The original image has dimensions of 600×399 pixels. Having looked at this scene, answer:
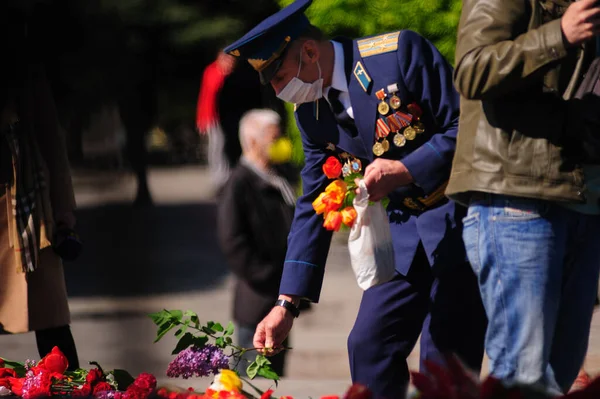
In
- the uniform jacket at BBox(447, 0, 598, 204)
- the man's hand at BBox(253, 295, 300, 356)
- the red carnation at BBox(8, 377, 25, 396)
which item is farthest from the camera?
the red carnation at BBox(8, 377, 25, 396)

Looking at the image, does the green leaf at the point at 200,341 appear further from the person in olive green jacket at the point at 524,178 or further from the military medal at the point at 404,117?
the person in olive green jacket at the point at 524,178

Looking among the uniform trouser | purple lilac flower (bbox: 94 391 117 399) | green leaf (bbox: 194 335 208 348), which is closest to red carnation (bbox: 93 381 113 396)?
purple lilac flower (bbox: 94 391 117 399)

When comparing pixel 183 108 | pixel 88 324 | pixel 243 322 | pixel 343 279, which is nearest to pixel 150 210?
pixel 183 108

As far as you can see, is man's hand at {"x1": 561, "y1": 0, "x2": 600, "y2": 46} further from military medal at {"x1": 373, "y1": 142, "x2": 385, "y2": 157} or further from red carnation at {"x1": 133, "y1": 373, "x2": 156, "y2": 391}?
red carnation at {"x1": 133, "y1": 373, "x2": 156, "y2": 391}

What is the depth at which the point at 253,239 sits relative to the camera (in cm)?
520

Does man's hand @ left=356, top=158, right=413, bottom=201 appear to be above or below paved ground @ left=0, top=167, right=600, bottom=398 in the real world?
above

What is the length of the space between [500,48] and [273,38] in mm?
955

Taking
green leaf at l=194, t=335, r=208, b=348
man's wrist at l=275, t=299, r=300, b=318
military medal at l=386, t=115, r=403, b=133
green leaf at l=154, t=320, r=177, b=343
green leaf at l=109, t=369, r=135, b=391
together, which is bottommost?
green leaf at l=109, t=369, r=135, b=391

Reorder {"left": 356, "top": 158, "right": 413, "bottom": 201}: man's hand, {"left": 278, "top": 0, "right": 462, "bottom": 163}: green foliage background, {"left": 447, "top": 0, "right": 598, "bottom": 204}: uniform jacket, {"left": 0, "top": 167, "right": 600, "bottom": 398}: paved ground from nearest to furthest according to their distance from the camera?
1. {"left": 447, "top": 0, "right": 598, "bottom": 204}: uniform jacket
2. {"left": 356, "top": 158, "right": 413, "bottom": 201}: man's hand
3. {"left": 0, "top": 167, "right": 600, "bottom": 398}: paved ground
4. {"left": 278, "top": 0, "right": 462, "bottom": 163}: green foliage background

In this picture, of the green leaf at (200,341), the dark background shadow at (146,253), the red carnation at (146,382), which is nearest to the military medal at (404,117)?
the green leaf at (200,341)

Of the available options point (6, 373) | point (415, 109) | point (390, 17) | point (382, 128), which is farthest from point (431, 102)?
point (390, 17)

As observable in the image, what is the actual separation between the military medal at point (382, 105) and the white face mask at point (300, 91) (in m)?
0.20

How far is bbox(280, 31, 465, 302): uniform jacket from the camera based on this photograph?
3.34 metres

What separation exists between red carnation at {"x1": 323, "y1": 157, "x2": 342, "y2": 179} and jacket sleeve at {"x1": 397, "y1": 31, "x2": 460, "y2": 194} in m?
0.29
